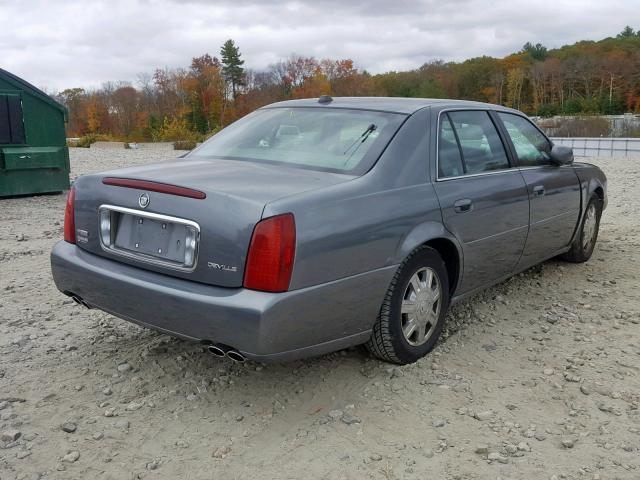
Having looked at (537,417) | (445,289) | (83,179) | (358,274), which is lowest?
(537,417)

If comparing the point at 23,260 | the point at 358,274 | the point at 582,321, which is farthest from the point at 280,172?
the point at 23,260

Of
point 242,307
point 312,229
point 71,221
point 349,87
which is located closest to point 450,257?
point 312,229

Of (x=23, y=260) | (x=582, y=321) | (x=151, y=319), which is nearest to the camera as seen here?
(x=151, y=319)

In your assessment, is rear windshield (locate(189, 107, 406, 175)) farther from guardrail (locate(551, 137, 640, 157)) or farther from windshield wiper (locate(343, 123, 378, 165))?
guardrail (locate(551, 137, 640, 157))

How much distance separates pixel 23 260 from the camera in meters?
6.00

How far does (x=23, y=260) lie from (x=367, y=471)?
14.9 ft

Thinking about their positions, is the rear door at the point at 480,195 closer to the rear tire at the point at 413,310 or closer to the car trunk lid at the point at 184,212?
the rear tire at the point at 413,310

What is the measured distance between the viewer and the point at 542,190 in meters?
4.71

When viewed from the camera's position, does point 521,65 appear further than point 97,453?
Yes

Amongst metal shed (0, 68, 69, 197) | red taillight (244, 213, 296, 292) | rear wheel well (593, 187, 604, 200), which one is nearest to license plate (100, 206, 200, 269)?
red taillight (244, 213, 296, 292)

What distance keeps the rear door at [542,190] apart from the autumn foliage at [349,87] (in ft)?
208

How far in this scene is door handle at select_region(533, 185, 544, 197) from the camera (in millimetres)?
4598

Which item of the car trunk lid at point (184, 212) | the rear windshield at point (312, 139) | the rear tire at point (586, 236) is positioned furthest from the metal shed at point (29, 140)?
the rear tire at point (586, 236)

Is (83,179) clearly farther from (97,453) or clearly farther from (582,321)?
(582,321)
